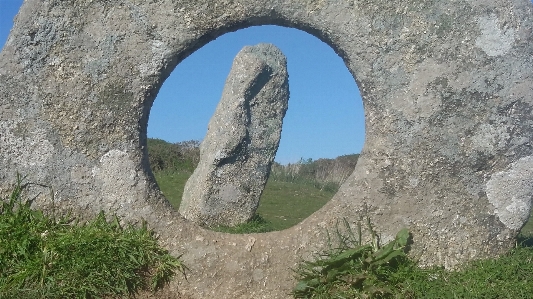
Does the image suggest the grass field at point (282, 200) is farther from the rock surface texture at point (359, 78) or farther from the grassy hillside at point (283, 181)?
the rock surface texture at point (359, 78)

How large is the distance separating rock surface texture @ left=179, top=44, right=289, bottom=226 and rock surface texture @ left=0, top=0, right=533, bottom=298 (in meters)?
4.46

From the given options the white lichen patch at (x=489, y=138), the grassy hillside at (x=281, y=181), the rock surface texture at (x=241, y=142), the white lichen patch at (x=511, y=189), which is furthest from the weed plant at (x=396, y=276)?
the rock surface texture at (x=241, y=142)

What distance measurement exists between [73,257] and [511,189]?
2800 millimetres

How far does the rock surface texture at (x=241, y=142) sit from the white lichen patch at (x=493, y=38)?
16.7ft

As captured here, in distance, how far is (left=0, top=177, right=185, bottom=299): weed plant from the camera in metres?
3.71

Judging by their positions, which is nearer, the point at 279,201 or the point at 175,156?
the point at 279,201

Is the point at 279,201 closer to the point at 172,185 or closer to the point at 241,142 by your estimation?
the point at 172,185

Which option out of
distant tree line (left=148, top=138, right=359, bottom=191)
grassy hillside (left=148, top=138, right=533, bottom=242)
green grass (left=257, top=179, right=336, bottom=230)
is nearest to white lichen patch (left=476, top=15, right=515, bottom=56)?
grassy hillside (left=148, top=138, right=533, bottom=242)

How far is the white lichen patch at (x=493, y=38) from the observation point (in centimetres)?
409

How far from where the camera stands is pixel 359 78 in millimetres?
4230

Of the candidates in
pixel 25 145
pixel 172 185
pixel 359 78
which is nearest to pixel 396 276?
pixel 359 78

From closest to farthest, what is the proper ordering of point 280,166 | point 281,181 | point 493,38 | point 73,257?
point 73,257
point 493,38
point 281,181
point 280,166

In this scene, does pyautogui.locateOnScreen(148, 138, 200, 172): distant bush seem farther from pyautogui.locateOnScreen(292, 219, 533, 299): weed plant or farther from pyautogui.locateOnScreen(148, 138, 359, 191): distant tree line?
pyautogui.locateOnScreen(292, 219, 533, 299): weed plant

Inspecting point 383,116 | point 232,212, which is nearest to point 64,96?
point 383,116
